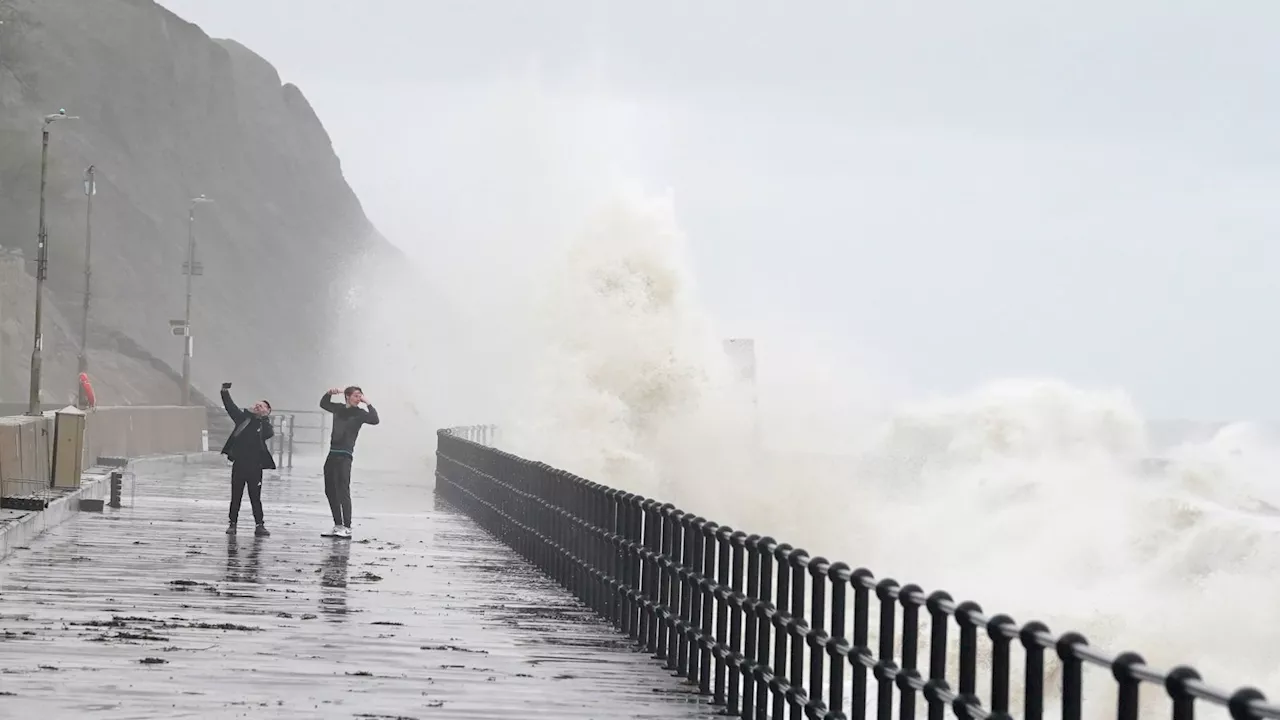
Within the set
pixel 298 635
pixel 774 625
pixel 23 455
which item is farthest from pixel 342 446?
pixel 774 625

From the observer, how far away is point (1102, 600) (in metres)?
60.0

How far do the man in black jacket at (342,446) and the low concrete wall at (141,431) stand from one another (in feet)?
42.5

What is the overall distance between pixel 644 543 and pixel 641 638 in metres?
0.73

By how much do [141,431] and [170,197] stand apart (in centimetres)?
8124

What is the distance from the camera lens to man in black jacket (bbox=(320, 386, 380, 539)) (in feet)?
83.7

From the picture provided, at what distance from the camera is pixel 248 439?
26.5 metres

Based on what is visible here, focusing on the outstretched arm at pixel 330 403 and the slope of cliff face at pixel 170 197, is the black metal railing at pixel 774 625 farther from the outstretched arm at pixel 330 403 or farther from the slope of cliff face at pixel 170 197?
the slope of cliff face at pixel 170 197

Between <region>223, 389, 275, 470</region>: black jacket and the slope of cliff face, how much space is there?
193 ft

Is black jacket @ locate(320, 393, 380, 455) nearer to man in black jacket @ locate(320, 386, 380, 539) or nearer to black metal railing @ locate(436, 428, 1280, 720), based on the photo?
man in black jacket @ locate(320, 386, 380, 539)

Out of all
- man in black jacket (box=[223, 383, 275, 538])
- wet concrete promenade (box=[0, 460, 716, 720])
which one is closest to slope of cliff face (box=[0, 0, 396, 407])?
man in black jacket (box=[223, 383, 275, 538])

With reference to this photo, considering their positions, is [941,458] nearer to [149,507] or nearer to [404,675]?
[149,507]

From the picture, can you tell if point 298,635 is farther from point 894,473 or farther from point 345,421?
point 894,473

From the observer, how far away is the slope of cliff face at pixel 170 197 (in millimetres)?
106500

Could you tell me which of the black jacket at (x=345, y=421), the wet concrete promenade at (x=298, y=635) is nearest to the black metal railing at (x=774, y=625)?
the wet concrete promenade at (x=298, y=635)
